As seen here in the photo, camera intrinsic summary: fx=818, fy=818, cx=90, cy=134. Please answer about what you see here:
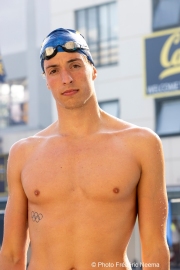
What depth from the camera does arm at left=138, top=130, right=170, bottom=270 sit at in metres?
4.77

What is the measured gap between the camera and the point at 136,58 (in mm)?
32906

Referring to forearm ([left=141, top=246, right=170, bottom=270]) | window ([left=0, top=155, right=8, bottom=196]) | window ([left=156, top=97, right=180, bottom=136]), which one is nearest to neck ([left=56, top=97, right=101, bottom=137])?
forearm ([left=141, top=246, right=170, bottom=270])

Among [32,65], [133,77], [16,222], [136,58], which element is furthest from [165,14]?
[16,222]

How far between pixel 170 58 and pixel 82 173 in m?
27.3

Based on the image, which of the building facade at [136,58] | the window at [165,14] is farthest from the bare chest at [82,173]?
the window at [165,14]

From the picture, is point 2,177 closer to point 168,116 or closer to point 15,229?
point 168,116

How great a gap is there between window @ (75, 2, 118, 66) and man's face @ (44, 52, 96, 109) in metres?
28.7

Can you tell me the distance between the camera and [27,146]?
5195 mm

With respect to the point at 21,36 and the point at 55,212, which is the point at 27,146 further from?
the point at 21,36

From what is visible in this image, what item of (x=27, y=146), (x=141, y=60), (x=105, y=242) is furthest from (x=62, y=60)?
(x=141, y=60)

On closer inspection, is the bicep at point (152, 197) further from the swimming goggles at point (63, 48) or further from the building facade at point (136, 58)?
the building facade at point (136, 58)

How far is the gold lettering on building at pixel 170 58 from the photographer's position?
3173cm

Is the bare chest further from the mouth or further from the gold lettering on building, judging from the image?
the gold lettering on building

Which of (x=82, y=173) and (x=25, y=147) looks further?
(x=25, y=147)
